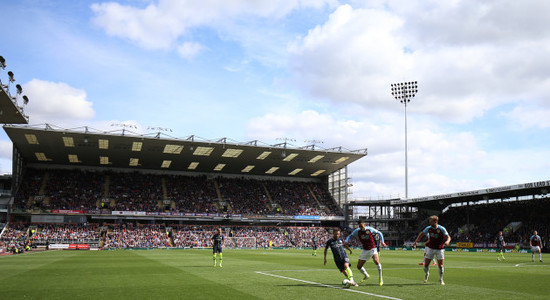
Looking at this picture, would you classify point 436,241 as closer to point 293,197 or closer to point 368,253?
point 368,253

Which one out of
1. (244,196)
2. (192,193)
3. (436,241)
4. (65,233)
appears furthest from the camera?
(244,196)

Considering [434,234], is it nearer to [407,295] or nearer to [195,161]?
[407,295]

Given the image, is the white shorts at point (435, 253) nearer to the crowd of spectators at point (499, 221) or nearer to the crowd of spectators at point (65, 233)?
the crowd of spectators at point (499, 221)

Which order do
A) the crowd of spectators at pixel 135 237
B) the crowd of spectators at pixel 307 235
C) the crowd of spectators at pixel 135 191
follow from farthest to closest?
the crowd of spectators at pixel 307 235, the crowd of spectators at pixel 135 191, the crowd of spectators at pixel 135 237

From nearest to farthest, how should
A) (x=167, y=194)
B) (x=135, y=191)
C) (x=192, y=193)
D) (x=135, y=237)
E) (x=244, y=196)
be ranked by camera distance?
1. (x=135, y=237)
2. (x=135, y=191)
3. (x=167, y=194)
4. (x=192, y=193)
5. (x=244, y=196)

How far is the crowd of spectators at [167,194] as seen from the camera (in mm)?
63156

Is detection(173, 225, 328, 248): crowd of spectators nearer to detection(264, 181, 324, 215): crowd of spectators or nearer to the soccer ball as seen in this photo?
detection(264, 181, 324, 215): crowd of spectators

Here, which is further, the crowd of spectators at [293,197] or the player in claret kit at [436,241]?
the crowd of spectators at [293,197]

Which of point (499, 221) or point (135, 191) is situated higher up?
point (135, 191)

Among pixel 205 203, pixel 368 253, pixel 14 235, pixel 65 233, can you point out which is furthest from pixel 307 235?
pixel 368 253

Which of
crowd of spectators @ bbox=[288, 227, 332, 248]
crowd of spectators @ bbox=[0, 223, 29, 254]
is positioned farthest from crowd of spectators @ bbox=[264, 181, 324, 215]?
crowd of spectators @ bbox=[0, 223, 29, 254]

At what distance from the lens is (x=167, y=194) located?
229 ft

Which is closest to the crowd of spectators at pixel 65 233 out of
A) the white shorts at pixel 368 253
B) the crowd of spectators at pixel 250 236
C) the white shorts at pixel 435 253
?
the crowd of spectators at pixel 250 236

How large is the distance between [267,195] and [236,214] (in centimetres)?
833
